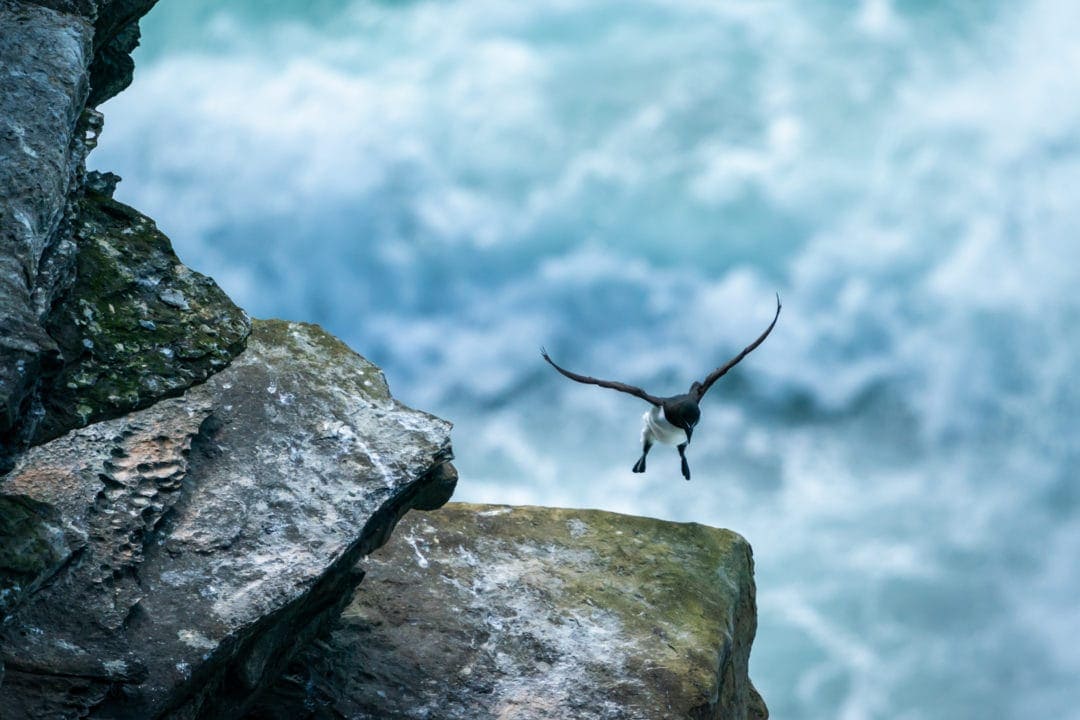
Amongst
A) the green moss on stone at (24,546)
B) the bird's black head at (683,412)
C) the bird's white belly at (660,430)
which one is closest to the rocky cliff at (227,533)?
the green moss on stone at (24,546)

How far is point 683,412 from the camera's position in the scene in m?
15.5

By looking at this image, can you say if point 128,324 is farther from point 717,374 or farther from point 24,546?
point 717,374

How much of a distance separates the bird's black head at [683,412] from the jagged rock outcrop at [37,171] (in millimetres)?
7779

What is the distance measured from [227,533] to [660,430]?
7.48m

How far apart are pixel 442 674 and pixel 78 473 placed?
3684mm

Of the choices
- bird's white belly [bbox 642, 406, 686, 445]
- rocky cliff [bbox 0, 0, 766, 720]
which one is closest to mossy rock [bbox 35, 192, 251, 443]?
rocky cliff [bbox 0, 0, 766, 720]

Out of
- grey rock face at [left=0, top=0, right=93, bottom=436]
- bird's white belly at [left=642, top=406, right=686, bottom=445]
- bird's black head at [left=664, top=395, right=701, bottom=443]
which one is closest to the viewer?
grey rock face at [left=0, top=0, right=93, bottom=436]

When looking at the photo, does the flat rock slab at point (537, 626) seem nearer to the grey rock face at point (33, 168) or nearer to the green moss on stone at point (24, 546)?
the green moss on stone at point (24, 546)

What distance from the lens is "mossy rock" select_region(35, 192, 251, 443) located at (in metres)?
8.46

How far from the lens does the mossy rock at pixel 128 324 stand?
8461mm

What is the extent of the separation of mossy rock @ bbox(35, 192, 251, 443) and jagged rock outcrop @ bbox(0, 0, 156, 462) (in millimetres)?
260

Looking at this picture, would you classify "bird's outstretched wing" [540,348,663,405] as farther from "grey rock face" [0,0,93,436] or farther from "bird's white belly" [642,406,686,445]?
"grey rock face" [0,0,93,436]

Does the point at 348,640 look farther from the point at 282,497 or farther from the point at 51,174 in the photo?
the point at 51,174

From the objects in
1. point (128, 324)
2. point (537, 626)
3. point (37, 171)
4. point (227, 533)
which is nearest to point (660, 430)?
point (537, 626)
